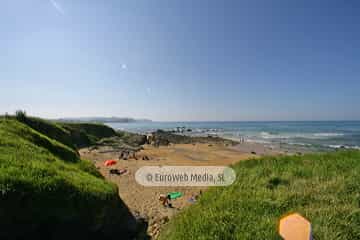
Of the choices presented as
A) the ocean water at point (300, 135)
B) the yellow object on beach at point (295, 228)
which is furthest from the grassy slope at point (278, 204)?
the ocean water at point (300, 135)

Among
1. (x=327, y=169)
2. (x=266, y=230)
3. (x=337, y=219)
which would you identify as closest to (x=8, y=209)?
(x=266, y=230)

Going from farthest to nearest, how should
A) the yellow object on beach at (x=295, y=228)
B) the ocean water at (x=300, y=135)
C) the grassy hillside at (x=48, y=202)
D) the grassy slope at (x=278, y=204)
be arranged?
the ocean water at (x=300, y=135) < the grassy hillside at (x=48, y=202) < the grassy slope at (x=278, y=204) < the yellow object on beach at (x=295, y=228)

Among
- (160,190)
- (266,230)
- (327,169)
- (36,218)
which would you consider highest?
(327,169)

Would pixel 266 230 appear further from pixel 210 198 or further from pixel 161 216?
pixel 161 216

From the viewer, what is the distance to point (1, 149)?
452 cm

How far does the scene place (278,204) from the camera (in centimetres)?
347

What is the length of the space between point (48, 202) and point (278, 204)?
409cm

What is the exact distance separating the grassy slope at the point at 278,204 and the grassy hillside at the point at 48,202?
1769mm

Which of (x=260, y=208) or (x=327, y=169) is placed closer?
(x=260, y=208)

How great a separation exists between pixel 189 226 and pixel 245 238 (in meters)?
0.91

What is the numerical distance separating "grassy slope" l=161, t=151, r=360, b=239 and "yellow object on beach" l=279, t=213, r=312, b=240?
0.11 metres

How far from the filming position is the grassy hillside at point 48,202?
11.5ft

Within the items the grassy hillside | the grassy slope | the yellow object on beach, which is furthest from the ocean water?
the grassy hillside

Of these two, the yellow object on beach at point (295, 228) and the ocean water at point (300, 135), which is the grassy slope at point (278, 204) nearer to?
the yellow object on beach at point (295, 228)
